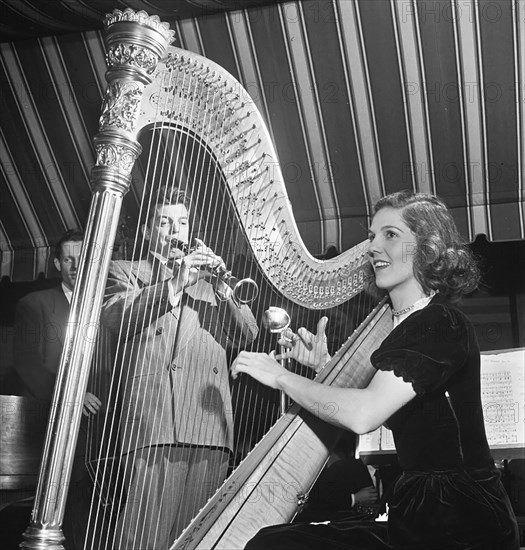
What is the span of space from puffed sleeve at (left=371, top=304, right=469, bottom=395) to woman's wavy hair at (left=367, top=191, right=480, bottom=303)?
0.16 m

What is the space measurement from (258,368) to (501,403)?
1.16 meters

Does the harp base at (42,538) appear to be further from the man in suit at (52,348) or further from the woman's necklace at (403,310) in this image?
the man in suit at (52,348)

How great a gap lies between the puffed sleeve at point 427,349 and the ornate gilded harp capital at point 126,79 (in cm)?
67

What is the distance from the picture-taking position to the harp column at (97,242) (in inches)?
52.6

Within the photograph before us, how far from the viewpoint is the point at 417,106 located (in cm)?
364

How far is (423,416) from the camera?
65.8 inches

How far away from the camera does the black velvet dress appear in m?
1.51

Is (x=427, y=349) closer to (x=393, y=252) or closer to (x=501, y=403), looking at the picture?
(x=393, y=252)

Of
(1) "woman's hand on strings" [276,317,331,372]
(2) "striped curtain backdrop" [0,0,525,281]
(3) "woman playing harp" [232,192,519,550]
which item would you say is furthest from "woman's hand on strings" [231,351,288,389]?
(2) "striped curtain backdrop" [0,0,525,281]

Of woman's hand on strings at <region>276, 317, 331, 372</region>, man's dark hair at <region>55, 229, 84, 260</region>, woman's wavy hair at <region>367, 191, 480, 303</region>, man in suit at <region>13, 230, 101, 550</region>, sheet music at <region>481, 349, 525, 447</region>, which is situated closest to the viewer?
woman's wavy hair at <region>367, 191, 480, 303</region>

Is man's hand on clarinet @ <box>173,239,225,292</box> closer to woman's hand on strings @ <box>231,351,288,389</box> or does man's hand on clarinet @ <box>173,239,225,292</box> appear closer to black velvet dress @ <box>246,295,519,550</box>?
woman's hand on strings @ <box>231,351,288,389</box>

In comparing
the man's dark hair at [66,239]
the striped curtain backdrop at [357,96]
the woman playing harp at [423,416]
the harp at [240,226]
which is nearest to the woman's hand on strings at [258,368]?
the woman playing harp at [423,416]

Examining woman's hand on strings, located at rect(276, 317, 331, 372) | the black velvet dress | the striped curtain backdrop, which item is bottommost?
the black velvet dress

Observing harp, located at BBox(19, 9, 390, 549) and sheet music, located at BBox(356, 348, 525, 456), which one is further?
sheet music, located at BBox(356, 348, 525, 456)
